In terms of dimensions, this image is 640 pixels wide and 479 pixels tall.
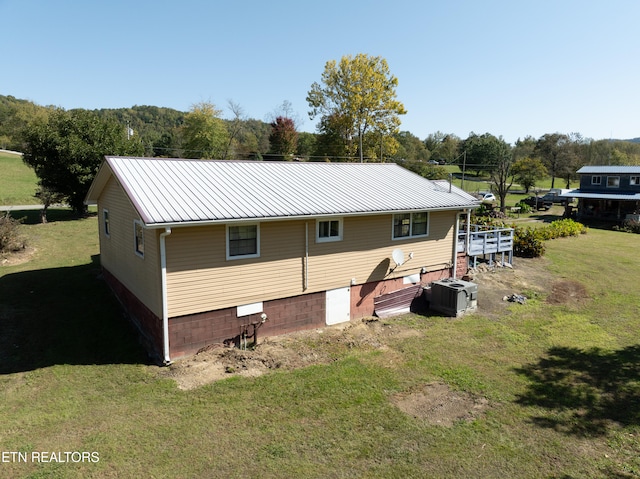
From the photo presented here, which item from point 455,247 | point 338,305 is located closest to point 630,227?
point 455,247

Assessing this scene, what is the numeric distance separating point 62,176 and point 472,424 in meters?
30.2

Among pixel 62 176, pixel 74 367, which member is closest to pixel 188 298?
pixel 74 367

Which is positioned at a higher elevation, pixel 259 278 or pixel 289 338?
pixel 259 278

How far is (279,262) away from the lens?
12555 millimetres

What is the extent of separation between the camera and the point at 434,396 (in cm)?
980

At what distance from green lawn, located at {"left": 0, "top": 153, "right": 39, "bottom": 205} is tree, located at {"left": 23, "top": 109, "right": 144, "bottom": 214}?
1059 centimetres

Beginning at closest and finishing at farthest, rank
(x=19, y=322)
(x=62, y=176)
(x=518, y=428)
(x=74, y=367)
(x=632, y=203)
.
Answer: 1. (x=518, y=428)
2. (x=74, y=367)
3. (x=19, y=322)
4. (x=62, y=176)
5. (x=632, y=203)

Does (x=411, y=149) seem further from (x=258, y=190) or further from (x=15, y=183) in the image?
(x=258, y=190)

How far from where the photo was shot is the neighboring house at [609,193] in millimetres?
38938

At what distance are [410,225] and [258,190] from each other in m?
5.92

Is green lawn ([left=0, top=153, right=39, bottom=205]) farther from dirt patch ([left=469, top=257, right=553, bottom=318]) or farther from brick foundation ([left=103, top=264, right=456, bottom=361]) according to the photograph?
dirt patch ([left=469, top=257, right=553, bottom=318])

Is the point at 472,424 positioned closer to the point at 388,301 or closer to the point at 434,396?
the point at 434,396

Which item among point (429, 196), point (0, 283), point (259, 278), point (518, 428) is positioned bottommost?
point (518, 428)

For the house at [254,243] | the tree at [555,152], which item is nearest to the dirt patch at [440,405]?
the house at [254,243]
